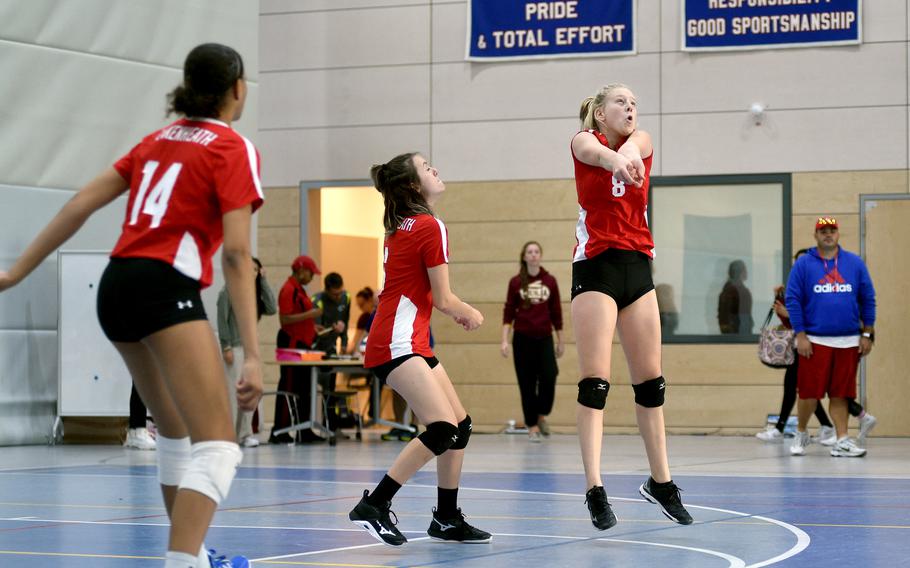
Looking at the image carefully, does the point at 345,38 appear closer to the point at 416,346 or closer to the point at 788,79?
the point at 788,79

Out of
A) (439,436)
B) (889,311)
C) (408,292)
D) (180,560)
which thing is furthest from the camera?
(889,311)

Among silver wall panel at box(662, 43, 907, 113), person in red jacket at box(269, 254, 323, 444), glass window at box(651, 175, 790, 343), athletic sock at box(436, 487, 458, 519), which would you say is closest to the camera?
athletic sock at box(436, 487, 458, 519)

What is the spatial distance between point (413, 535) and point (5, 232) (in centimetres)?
891

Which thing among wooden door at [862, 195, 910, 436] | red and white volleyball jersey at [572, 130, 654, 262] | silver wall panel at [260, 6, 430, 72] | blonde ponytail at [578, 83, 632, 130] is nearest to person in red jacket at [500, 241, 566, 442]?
wooden door at [862, 195, 910, 436]

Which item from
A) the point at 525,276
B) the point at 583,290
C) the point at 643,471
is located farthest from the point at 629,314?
the point at 525,276

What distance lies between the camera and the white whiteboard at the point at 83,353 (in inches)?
565

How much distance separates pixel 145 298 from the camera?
4.12m

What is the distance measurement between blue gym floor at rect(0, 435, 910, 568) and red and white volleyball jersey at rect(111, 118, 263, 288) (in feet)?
5.88

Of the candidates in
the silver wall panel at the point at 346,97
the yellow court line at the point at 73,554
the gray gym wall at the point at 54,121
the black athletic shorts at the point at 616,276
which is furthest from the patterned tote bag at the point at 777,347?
the yellow court line at the point at 73,554

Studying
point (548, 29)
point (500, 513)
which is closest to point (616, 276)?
point (500, 513)

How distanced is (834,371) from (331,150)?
826 cm

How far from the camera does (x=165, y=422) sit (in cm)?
450

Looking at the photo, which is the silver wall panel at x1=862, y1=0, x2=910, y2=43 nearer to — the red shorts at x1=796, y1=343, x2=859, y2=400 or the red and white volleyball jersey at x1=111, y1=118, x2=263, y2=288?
the red shorts at x1=796, y1=343, x2=859, y2=400

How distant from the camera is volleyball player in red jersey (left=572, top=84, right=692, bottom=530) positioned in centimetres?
649
